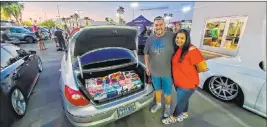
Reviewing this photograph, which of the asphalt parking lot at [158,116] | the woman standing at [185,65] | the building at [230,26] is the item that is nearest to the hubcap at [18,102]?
the asphalt parking lot at [158,116]

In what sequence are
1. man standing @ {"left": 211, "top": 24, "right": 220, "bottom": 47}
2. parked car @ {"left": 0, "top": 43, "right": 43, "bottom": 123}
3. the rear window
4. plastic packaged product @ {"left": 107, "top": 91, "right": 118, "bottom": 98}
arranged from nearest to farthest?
parked car @ {"left": 0, "top": 43, "right": 43, "bottom": 123}, plastic packaged product @ {"left": 107, "top": 91, "right": 118, "bottom": 98}, the rear window, man standing @ {"left": 211, "top": 24, "right": 220, "bottom": 47}

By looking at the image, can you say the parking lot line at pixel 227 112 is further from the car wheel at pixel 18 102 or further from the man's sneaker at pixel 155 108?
the car wheel at pixel 18 102

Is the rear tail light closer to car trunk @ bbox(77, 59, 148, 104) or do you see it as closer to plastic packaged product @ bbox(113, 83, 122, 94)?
car trunk @ bbox(77, 59, 148, 104)

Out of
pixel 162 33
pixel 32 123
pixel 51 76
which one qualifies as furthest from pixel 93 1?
pixel 32 123

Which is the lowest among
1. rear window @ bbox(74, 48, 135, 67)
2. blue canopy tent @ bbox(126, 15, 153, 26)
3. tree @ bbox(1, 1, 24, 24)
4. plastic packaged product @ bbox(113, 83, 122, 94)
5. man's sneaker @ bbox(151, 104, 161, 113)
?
man's sneaker @ bbox(151, 104, 161, 113)

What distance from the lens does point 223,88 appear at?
2857 millimetres

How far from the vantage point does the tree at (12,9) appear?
1.46m

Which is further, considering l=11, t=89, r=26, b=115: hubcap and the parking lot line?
the parking lot line

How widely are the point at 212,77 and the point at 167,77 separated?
1523mm

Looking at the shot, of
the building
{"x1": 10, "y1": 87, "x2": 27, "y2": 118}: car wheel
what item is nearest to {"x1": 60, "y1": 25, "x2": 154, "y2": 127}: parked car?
{"x1": 10, "y1": 87, "x2": 27, "y2": 118}: car wheel

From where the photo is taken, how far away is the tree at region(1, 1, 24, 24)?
146 centimetres

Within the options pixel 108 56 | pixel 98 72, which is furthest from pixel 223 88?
pixel 98 72

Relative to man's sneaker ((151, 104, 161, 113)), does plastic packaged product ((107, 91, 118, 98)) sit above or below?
above

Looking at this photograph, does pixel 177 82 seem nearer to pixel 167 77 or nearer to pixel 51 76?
pixel 167 77
